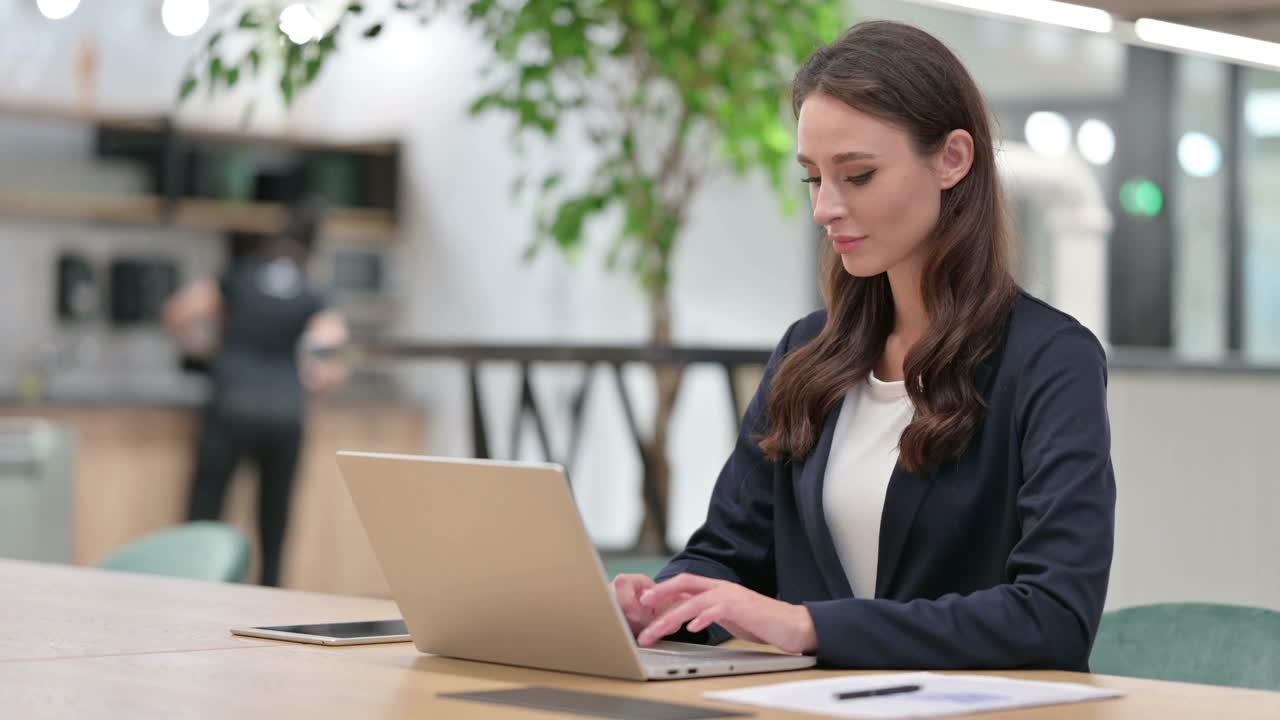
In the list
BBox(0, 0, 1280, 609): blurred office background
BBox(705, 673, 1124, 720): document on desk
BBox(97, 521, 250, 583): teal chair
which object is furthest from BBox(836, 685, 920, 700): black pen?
BBox(0, 0, 1280, 609): blurred office background

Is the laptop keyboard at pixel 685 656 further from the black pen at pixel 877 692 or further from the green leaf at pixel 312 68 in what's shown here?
the green leaf at pixel 312 68

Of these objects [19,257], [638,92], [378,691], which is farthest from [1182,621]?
[19,257]

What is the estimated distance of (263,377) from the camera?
259 inches

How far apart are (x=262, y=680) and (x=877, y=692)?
502 mm

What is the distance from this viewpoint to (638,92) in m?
4.49

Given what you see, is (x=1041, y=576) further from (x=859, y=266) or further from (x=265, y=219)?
(x=265, y=219)

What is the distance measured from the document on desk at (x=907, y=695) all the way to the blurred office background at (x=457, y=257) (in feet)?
8.66

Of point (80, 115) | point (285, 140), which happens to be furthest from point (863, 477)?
point (285, 140)

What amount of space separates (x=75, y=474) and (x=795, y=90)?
513 centimetres

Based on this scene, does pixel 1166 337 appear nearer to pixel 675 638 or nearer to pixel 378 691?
pixel 675 638

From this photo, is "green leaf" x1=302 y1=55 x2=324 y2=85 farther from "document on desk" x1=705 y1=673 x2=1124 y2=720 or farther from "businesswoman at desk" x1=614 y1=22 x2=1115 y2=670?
"document on desk" x1=705 y1=673 x2=1124 y2=720

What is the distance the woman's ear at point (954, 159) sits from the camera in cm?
199

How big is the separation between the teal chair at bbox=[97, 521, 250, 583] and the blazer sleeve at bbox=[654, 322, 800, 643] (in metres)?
1.04

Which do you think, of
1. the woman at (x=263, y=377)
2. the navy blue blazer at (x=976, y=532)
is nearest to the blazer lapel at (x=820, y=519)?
the navy blue blazer at (x=976, y=532)
